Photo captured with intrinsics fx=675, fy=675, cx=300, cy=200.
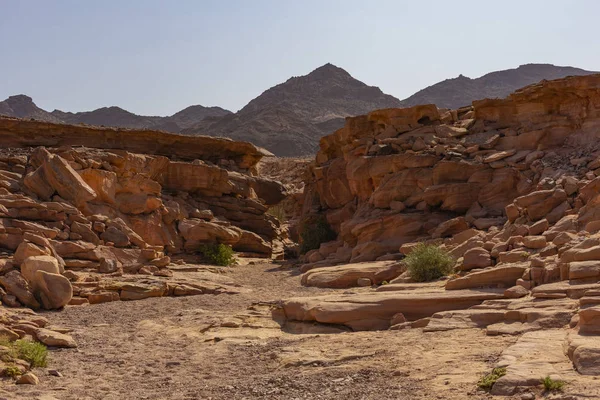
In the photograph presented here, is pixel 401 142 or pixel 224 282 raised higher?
pixel 401 142

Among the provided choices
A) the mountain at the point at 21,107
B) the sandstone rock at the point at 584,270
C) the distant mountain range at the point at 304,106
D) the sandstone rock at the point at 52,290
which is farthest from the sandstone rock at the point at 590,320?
the mountain at the point at 21,107

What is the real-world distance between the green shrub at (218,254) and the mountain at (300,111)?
175 feet

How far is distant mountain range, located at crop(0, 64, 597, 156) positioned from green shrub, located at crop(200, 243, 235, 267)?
57.9 metres

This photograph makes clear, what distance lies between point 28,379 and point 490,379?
577 cm

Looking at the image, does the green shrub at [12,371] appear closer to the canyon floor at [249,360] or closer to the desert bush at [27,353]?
the canyon floor at [249,360]

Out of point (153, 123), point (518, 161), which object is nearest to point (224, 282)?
point (518, 161)

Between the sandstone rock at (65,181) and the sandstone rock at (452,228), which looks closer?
the sandstone rock at (65,181)

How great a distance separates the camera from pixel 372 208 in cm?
2408

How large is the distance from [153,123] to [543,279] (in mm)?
108120

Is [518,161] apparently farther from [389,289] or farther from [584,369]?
[584,369]

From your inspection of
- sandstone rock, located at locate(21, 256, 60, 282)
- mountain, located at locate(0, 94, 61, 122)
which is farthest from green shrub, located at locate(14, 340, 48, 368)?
mountain, located at locate(0, 94, 61, 122)

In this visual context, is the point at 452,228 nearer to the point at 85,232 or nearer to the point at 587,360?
the point at 85,232

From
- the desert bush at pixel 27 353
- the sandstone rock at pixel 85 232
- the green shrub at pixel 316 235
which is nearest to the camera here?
the desert bush at pixel 27 353

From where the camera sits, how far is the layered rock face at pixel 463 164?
20.5m
